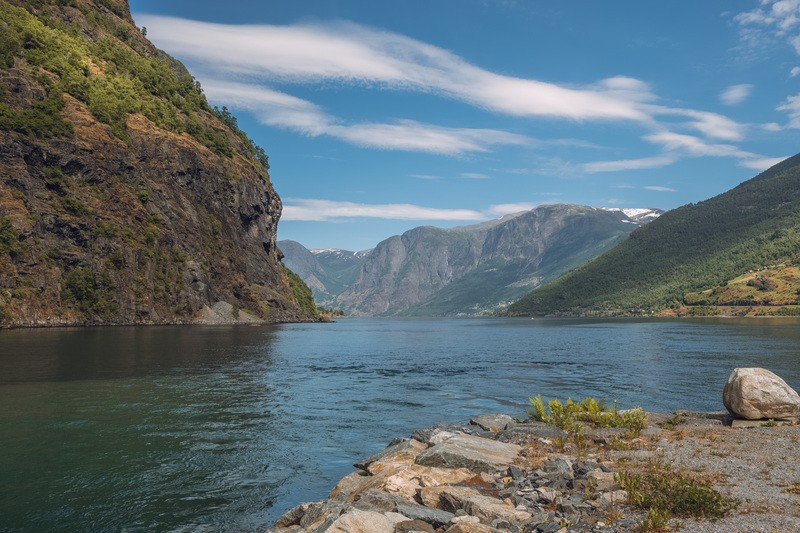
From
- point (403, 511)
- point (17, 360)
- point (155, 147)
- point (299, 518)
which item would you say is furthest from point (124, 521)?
point (155, 147)

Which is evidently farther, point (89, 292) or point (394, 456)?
point (89, 292)

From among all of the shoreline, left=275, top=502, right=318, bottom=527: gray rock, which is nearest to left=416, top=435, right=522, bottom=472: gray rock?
the shoreline

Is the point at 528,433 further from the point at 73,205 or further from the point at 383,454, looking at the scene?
the point at 73,205

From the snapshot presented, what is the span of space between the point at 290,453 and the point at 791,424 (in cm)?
2398

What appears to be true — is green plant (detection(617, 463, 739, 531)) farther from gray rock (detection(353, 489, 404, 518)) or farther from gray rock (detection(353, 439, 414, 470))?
gray rock (detection(353, 439, 414, 470))

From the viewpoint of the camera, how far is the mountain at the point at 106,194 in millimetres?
122312

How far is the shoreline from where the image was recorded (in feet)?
42.3

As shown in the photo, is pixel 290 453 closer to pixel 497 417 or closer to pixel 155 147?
pixel 497 417

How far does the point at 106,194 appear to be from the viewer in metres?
141

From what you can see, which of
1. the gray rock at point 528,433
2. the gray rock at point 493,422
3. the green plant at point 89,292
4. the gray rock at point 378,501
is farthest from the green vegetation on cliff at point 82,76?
the gray rock at point 378,501

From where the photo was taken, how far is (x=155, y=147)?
16262 centimetres

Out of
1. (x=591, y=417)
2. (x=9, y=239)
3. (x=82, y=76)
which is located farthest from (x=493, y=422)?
(x=82, y=76)

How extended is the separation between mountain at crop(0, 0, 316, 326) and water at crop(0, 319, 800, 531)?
50.0 m

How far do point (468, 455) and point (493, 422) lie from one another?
10235mm
